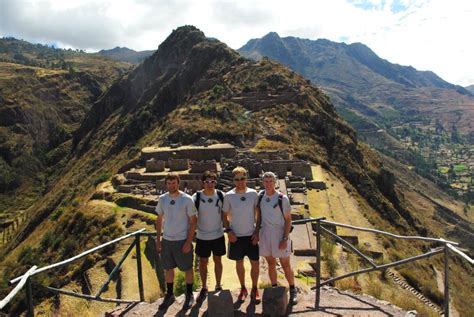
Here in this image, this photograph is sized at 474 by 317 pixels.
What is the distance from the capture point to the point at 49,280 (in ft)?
66.2

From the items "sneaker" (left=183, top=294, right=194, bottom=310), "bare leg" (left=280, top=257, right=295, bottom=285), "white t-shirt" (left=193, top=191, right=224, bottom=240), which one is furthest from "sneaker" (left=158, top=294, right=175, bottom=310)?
"bare leg" (left=280, top=257, right=295, bottom=285)

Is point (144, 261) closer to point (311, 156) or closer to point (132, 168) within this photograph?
point (132, 168)

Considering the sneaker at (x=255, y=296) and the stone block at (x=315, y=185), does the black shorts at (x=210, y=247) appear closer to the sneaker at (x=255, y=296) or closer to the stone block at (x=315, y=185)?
the sneaker at (x=255, y=296)

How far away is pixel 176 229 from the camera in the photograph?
6.84 m

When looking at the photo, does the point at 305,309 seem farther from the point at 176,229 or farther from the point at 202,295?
the point at 176,229

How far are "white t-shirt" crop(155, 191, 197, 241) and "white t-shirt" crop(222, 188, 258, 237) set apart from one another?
559 mm

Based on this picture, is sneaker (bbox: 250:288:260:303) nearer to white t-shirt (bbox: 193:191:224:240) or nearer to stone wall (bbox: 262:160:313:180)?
white t-shirt (bbox: 193:191:224:240)

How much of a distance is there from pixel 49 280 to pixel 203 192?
16139 mm

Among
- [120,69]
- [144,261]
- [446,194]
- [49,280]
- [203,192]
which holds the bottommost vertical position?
[446,194]

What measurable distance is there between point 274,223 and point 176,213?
150 centimetres

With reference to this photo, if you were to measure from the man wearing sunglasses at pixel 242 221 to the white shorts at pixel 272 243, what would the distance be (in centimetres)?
13

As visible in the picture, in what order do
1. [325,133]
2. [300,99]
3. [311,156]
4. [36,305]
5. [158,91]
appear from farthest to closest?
[158,91] → [300,99] → [325,133] → [311,156] → [36,305]

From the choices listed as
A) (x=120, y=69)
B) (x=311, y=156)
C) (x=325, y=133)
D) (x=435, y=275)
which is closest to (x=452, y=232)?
(x=325, y=133)

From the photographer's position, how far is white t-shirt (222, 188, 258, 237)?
6.86 m
